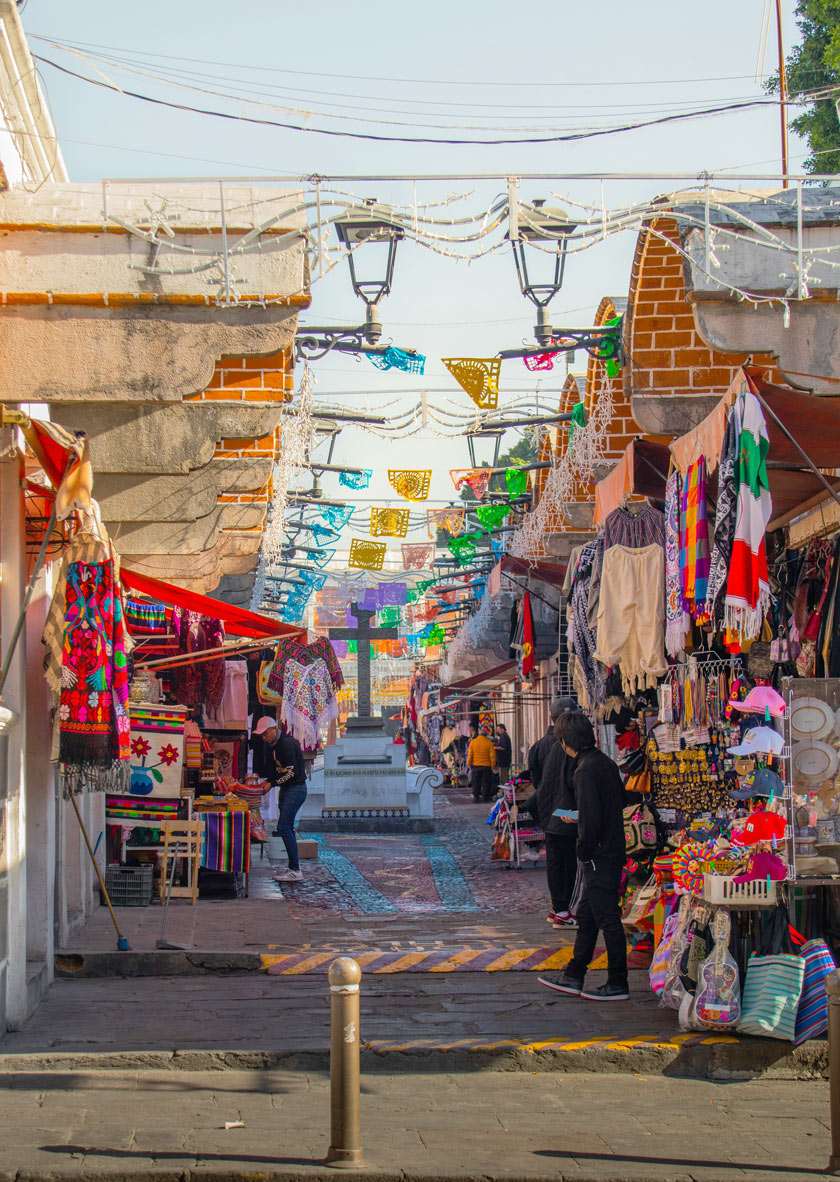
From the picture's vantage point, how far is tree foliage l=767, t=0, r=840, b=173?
19.9 m

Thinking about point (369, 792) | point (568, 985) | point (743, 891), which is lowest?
point (369, 792)

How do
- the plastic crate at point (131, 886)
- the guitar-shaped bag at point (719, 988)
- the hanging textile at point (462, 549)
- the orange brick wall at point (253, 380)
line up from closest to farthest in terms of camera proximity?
the guitar-shaped bag at point (719, 988), the orange brick wall at point (253, 380), the plastic crate at point (131, 886), the hanging textile at point (462, 549)

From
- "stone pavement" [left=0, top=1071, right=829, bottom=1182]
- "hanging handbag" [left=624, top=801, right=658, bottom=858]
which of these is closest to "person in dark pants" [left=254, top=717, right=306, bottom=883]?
"hanging handbag" [left=624, top=801, right=658, bottom=858]

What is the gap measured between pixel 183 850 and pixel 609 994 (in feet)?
20.7

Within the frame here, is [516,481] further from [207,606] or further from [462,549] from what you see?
[462,549]

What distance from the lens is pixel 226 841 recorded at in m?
13.7

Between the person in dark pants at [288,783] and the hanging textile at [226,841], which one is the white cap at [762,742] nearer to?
the hanging textile at [226,841]

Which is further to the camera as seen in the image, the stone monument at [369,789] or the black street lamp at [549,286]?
the stone monument at [369,789]

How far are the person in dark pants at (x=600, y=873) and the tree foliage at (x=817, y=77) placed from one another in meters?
14.2

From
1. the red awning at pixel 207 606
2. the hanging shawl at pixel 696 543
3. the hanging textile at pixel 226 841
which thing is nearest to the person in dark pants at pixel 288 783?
the hanging textile at pixel 226 841

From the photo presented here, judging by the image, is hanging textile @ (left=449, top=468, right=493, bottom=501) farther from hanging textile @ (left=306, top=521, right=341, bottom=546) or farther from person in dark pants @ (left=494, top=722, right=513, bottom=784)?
person in dark pants @ (left=494, top=722, right=513, bottom=784)

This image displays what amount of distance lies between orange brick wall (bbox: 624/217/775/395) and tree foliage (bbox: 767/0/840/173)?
11677 mm

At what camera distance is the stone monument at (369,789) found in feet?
78.1

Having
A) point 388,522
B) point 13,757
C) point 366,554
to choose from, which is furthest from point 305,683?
point 13,757
